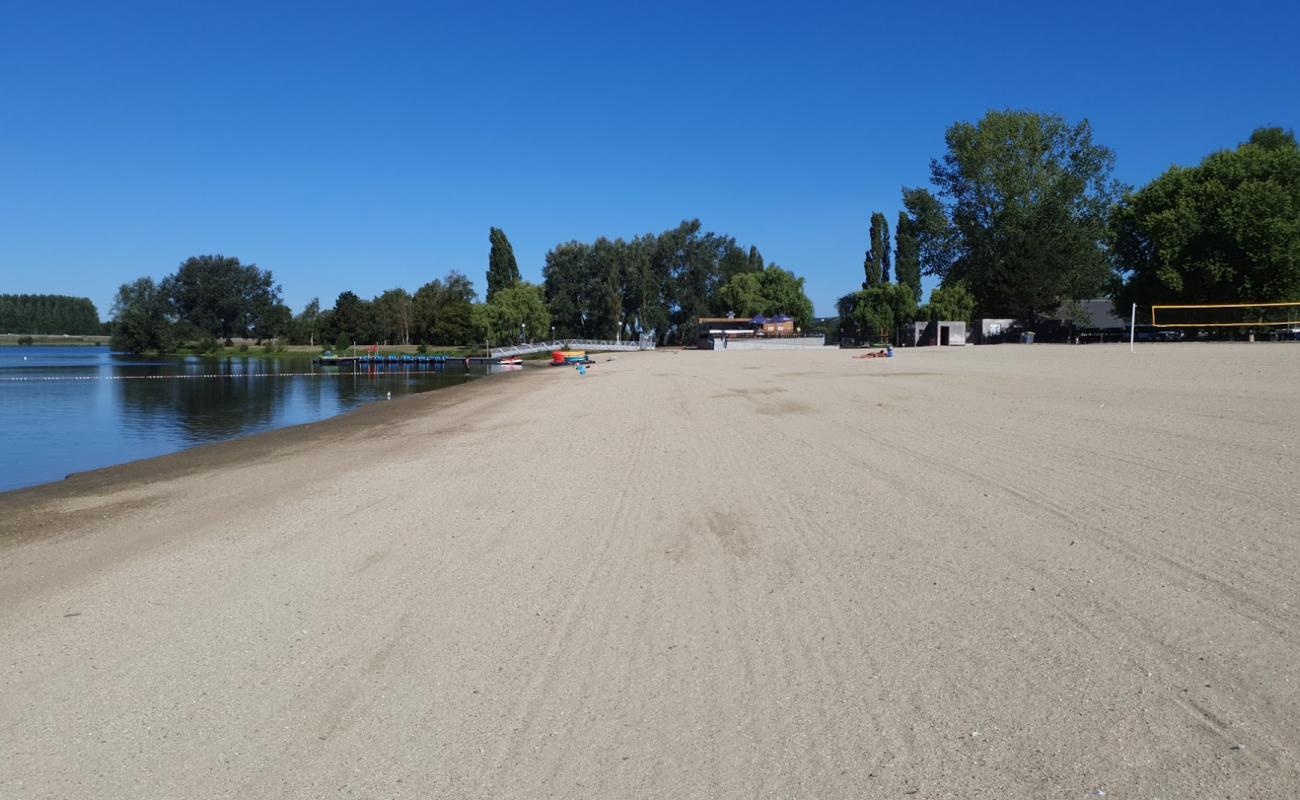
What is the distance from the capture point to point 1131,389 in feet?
50.2

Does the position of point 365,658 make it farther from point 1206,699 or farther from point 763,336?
point 763,336

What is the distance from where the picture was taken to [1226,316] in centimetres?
4197

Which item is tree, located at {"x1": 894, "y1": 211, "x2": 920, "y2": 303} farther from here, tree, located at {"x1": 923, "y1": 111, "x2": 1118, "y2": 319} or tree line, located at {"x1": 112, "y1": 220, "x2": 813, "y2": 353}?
tree, located at {"x1": 923, "y1": 111, "x2": 1118, "y2": 319}

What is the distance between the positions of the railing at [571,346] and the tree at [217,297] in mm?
67391

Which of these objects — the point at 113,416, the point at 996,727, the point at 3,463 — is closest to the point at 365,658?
the point at 996,727

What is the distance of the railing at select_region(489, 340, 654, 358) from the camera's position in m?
86.4

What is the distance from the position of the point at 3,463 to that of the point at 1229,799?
915 inches

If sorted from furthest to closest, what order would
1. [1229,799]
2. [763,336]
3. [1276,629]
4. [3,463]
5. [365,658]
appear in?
[763,336]
[3,463]
[365,658]
[1276,629]
[1229,799]

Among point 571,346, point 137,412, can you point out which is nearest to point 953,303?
point 571,346

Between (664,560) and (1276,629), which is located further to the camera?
(664,560)

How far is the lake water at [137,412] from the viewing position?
1941 centimetres

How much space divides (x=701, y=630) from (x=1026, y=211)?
61.5 meters

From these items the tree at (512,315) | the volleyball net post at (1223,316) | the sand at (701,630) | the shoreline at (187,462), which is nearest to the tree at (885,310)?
the volleyball net post at (1223,316)

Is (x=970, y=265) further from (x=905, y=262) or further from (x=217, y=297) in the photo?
(x=217, y=297)
